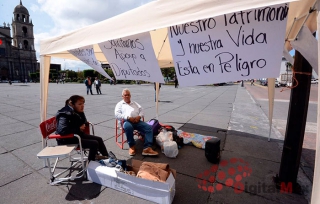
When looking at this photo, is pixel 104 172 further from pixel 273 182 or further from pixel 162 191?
pixel 273 182

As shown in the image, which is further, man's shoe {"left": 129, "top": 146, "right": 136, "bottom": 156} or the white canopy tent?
man's shoe {"left": 129, "top": 146, "right": 136, "bottom": 156}

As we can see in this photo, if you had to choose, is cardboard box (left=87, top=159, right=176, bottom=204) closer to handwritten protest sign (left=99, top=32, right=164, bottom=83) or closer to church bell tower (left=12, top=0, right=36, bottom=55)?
handwritten protest sign (left=99, top=32, right=164, bottom=83)

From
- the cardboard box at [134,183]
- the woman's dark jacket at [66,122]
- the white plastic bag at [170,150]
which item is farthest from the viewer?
the white plastic bag at [170,150]

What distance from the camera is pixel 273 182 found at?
8.71ft

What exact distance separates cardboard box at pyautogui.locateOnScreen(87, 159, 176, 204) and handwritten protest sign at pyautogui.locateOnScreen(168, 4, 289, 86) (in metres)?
1.31

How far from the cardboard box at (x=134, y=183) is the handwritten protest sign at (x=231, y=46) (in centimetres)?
131

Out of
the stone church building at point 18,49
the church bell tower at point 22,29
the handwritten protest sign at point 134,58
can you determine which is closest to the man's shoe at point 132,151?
the handwritten protest sign at point 134,58

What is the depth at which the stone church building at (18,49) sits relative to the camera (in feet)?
213

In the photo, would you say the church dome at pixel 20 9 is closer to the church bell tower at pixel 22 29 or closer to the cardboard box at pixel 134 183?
the church bell tower at pixel 22 29

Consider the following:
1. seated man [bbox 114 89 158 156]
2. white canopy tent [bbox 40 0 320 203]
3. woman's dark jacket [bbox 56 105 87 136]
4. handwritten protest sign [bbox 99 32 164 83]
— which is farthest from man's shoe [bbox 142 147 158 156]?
white canopy tent [bbox 40 0 320 203]

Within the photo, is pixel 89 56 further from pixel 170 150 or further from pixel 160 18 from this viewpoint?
pixel 170 150

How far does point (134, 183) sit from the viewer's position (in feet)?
7.41

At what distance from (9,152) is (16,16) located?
317ft

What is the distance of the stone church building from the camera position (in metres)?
64.9
